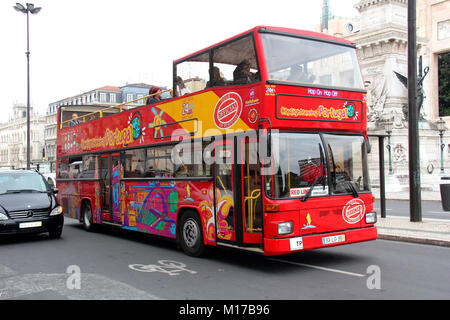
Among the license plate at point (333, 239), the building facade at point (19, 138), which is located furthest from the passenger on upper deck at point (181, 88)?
the building facade at point (19, 138)

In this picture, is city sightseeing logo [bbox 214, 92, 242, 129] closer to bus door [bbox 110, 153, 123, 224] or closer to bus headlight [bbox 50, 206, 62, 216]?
bus door [bbox 110, 153, 123, 224]

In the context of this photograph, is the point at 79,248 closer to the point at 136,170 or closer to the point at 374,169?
the point at 136,170

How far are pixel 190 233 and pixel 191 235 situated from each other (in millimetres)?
51

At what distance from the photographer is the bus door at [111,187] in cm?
1255

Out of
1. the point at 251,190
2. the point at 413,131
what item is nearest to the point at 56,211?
the point at 251,190

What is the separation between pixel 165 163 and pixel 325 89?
3.87m

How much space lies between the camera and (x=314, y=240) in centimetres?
771

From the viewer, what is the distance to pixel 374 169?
3125cm

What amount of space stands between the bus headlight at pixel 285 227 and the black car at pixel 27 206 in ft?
21.9

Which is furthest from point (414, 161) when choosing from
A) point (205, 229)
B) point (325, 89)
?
point (205, 229)

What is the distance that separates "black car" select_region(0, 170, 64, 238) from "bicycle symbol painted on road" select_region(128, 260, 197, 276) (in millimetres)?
3991

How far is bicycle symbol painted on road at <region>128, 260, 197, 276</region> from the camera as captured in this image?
801cm

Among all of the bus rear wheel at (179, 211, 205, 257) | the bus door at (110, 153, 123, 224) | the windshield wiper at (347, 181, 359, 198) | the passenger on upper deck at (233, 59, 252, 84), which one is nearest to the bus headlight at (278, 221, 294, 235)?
the windshield wiper at (347, 181, 359, 198)

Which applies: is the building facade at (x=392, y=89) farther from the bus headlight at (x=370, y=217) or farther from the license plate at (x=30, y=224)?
the license plate at (x=30, y=224)
